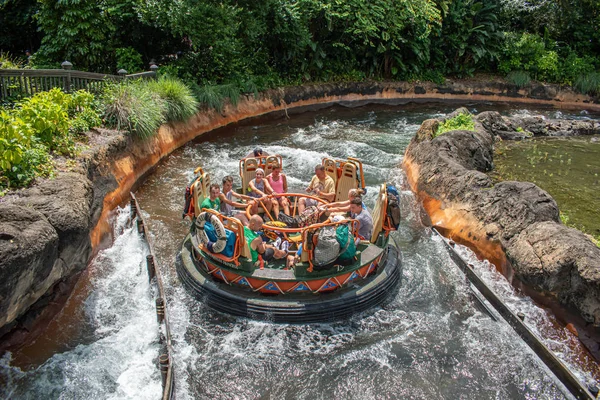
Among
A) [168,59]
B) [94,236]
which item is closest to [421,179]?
[94,236]

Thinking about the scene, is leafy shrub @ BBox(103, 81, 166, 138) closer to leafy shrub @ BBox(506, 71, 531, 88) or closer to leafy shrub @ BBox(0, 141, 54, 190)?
leafy shrub @ BBox(0, 141, 54, 190)

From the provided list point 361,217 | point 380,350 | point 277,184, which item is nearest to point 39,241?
point 277,184

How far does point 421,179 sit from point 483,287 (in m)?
4.00

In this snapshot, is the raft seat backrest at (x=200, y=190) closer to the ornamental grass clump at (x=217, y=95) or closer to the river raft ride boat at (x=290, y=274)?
the river raft ride boat at (x=290, y=274)

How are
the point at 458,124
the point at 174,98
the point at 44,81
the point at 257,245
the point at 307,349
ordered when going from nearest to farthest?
the point at 307,349, the point at 257,245, the point at 44,81, the point at 174,98, the point at 458,124

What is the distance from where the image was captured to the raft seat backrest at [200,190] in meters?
7.49

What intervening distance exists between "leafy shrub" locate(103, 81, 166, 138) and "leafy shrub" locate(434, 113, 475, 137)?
716cm

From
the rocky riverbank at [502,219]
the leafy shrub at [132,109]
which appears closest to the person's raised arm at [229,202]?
the rocky riverbank at [502,219]

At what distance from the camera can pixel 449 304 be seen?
23.9ft

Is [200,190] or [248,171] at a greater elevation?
[200,190]

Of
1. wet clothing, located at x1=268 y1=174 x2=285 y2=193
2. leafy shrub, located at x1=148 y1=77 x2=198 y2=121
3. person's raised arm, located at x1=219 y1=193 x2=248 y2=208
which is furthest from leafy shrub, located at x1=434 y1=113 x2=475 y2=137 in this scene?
person's raised arm, located at x1=219 y1=193 x2=248 y2=208

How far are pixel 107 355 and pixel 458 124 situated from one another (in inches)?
428

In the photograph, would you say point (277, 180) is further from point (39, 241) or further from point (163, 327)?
point (39, 241)

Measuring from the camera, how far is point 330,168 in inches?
348
